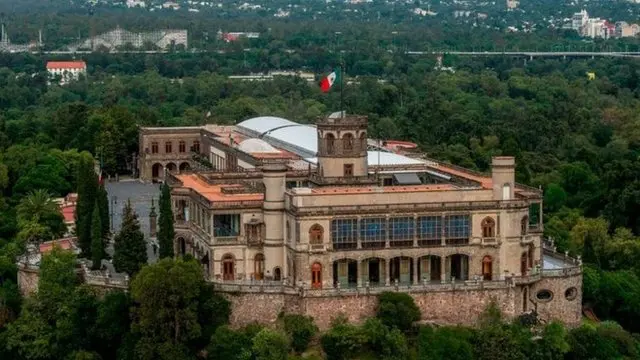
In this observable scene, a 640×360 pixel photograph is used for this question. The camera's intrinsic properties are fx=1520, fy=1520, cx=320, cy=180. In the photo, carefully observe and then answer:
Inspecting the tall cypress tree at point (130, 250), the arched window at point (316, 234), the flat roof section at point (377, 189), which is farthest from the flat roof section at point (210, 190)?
the tall cypress tree at point (130, 250)

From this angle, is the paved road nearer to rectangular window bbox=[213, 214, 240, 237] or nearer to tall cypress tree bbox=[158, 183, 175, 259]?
tall cypress tree bbox=[158, 183, 175, 259]

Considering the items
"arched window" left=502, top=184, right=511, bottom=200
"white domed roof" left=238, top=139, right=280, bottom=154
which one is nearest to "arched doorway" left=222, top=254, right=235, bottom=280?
"arched window" left=502, top=184, right=511, bottom=200

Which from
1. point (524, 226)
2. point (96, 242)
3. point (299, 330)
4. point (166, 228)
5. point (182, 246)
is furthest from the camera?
point (182, 246)

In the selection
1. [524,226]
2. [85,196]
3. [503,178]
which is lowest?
[524,226]

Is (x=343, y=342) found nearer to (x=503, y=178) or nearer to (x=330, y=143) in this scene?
(x=503, y=178)

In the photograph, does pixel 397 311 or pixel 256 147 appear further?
pixel 256 147

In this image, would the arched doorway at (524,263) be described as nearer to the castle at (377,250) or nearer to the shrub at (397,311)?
the castle at (377,250)

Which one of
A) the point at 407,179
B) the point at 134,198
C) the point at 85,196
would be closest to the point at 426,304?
the point at 407,179
